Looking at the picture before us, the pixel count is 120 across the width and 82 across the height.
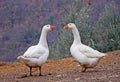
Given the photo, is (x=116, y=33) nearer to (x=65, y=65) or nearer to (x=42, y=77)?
(x=65, y=65)

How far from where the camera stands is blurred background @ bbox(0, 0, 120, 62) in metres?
28.9

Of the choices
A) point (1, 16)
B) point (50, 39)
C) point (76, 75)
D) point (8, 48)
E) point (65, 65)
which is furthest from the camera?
point (1, 16)

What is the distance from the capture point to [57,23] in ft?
122

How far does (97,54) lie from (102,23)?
1800cm

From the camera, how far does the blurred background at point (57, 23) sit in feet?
94.7

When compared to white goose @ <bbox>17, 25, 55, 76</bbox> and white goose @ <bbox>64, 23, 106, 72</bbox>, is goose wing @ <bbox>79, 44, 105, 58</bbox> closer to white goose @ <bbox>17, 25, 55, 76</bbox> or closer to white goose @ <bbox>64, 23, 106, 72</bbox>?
white goose @ <bbox>64, 23, 106, 72</bbox>

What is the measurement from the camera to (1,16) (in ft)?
166

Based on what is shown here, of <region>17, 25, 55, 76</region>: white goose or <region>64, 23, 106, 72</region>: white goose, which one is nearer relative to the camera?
<region>17, 25, 55, 76</region>: white goose

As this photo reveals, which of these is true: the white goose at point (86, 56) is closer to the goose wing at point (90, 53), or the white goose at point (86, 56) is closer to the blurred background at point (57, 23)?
the goose wing at point (90, 53)

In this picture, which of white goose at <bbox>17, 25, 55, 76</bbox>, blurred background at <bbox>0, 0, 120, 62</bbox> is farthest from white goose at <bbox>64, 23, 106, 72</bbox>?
blurred background at <bbox>0, 0, 120, 62</bbox>

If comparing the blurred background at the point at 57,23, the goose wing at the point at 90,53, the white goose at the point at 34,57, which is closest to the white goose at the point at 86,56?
the goose wing at the point at 90,53

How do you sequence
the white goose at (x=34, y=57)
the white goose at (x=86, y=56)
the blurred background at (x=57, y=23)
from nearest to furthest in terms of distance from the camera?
the white goose at (x=34, y=57) < the white goose at (x=86, y=56) < the blurred background at (x=57, y=23)

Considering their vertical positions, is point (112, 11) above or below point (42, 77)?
above

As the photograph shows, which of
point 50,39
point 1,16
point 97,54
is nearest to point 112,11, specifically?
point 50,39
